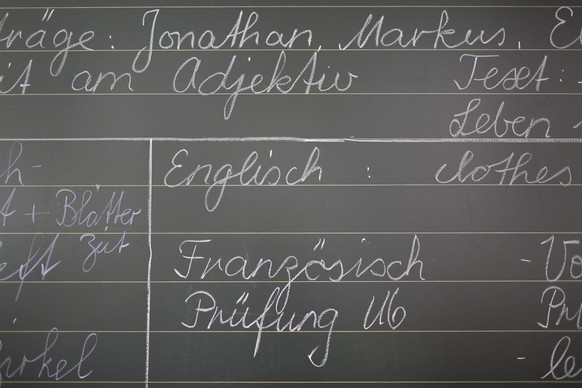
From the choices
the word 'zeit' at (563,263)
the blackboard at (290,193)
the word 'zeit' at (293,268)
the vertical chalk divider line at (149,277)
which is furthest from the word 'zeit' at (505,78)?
the vertical chalk divider line at (149,277)

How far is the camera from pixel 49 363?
1797 millimetres

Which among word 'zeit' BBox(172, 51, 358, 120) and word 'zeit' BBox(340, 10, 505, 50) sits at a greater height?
word 'zeit' BBox(340, 10, 505, 50)

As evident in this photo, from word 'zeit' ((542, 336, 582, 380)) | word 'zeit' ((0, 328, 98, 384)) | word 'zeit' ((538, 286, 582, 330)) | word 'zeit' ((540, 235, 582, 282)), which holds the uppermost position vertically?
word 'zeit' ((540, 235, 582, 282))

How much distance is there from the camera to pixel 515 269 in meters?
1.83

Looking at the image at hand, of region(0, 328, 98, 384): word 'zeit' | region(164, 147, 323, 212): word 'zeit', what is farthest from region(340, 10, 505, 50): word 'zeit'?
region(0, 328, 98, 384): word 'zeit'

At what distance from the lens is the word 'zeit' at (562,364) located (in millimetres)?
1799

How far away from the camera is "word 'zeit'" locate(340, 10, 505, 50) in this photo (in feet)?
6.38

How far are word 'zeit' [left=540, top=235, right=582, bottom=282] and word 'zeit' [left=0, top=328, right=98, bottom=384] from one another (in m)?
1.45

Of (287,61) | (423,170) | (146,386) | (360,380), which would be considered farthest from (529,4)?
(146,386)

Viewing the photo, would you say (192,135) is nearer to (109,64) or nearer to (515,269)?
(109,64)

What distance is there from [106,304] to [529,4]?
1718 mm

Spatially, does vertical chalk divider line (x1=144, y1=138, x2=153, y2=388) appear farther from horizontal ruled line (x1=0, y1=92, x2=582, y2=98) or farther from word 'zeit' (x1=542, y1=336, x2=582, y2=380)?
word 'zeit' (x1=542, y1=336, x2=582, y2=380)

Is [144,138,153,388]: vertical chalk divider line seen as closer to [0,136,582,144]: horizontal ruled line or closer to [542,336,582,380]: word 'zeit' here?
[0,136,582,144]: horizontal ruled line

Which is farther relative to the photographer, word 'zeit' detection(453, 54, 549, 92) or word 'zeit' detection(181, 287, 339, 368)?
word 'zeit' detection(453, 54, 549, 92)
